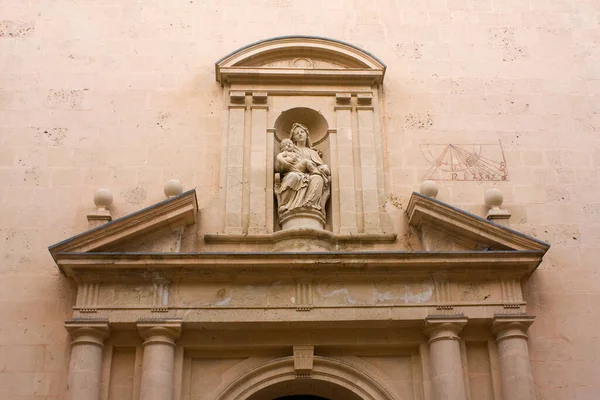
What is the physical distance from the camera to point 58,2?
12.8 m

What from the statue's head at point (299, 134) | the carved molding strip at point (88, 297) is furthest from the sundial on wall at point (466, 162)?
the carved molding strip at point (88, 297)

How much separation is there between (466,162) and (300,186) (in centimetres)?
237

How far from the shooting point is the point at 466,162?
454 inches

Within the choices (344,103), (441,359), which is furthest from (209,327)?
(344,103)

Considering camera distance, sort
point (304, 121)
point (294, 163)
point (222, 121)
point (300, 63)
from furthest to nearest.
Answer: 1. point (300, 63)
2. point (304, 121)
3. point (222, 121)
4. point (294, 163)

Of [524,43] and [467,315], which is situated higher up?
[524,43]

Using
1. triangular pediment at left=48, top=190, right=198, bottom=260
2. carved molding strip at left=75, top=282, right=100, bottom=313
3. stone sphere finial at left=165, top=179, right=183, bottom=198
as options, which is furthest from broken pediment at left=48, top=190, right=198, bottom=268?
carved molding strip at left=75, top=282, right=100, bottom=313

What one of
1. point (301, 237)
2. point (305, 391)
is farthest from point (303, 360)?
point (301, 237)

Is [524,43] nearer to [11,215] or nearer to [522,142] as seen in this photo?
[522,142]

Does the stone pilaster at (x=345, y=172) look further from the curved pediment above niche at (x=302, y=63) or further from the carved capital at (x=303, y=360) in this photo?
the carved capital at (x=303, y=360)

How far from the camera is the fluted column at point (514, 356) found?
9602mm

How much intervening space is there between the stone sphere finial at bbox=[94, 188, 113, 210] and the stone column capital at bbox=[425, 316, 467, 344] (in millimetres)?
Result: 4234

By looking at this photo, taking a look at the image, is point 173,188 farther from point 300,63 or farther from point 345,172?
point 300,63

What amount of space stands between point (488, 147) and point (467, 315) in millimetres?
2751
